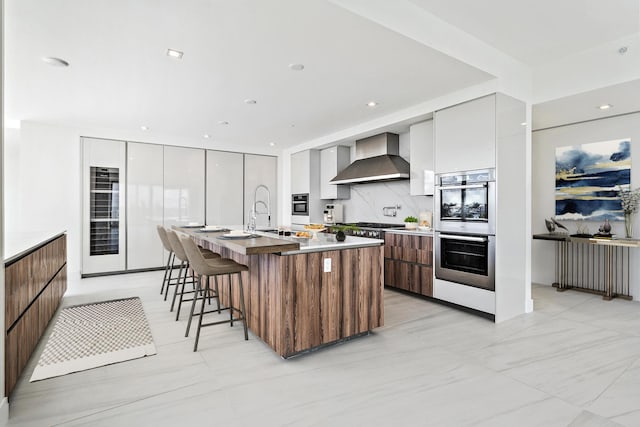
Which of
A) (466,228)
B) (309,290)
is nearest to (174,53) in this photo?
(309,290)

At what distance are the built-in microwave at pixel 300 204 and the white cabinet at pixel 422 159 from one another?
8.48ft

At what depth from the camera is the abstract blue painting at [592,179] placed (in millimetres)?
4191

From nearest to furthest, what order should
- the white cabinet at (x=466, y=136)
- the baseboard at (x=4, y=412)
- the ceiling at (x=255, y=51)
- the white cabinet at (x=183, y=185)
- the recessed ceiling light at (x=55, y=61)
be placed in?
the baseboard at (x=4, y=412) < the ceiling at (x=255, y=51) < the recessed ceiling light at (x=55, y=61) < the white cabinet at (x=466, y=136) < the white cabinet at (x=183, y=185)

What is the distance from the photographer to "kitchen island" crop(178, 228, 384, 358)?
250 cm

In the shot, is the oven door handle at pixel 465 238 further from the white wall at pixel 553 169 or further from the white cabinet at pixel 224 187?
the white cabinet at pixel 224 187

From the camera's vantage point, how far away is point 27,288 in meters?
2.43

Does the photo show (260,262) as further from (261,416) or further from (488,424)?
(488,424)

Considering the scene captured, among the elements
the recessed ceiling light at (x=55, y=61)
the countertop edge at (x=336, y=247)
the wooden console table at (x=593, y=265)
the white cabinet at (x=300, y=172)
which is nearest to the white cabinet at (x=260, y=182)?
the white cabinet at (x=300, y=172)

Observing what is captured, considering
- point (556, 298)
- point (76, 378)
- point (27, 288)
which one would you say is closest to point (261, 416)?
point (76, 378)

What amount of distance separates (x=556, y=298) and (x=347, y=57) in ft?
13.1

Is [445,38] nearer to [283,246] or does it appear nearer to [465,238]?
[465,238]

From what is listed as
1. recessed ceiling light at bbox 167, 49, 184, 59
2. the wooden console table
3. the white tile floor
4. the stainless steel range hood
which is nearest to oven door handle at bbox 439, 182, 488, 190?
the stainless steel range hood

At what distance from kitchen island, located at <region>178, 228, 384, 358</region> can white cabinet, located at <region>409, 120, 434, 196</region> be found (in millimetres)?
1876

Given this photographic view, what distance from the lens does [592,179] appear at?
4434 millimetres
